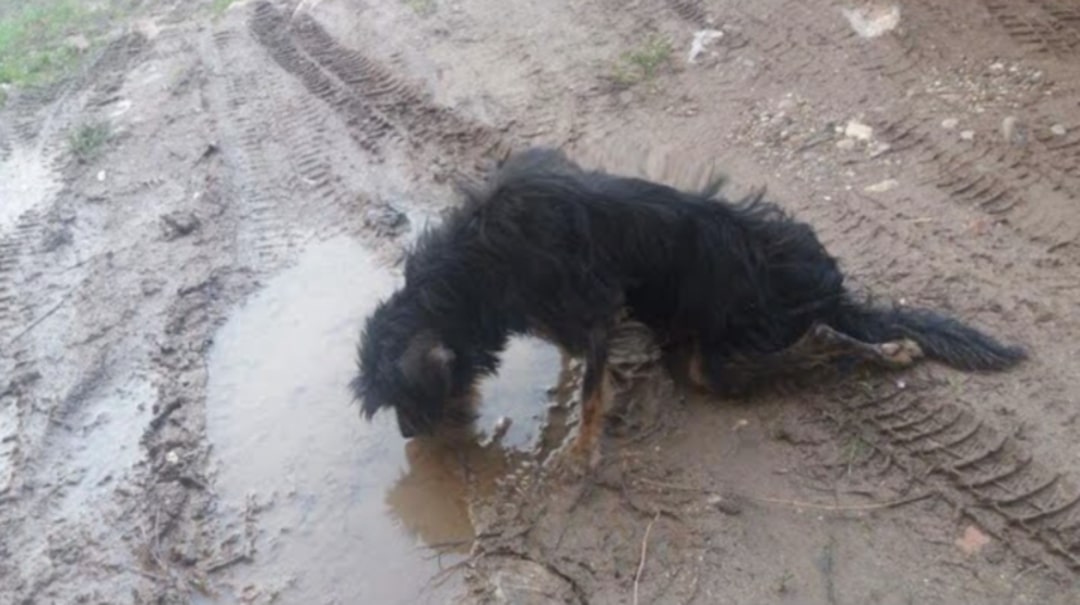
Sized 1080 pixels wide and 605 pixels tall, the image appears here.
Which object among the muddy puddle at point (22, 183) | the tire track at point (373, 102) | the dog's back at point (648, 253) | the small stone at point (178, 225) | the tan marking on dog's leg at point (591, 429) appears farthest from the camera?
the muddy puddle at point (22, 183)

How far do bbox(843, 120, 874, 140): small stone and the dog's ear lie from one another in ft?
10.4

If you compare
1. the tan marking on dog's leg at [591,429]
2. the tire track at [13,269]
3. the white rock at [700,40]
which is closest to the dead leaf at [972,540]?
the tan marking on dog's leg at [591,429]

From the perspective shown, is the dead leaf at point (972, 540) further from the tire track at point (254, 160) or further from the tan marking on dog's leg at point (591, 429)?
the tire track at point (254, 160)

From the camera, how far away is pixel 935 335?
4625 millimetres

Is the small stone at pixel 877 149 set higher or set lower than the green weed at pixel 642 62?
higher

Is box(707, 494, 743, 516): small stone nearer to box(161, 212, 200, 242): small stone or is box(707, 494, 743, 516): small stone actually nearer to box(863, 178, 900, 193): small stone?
box(863, 178, 900, 193): small stone

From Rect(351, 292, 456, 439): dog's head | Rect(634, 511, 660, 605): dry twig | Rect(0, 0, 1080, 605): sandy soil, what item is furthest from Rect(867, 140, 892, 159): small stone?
Rect(351, 292, 456, 439): dog's head

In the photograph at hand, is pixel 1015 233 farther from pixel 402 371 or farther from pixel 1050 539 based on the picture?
pixel 402 371

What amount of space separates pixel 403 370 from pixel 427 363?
11 cm

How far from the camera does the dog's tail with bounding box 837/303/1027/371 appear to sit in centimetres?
454

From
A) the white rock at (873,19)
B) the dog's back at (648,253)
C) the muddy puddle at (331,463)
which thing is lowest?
the muddy puddle at (331,463)

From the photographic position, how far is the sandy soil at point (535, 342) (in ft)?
13.9

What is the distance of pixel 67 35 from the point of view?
11531 mm

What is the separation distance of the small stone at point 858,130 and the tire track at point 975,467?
2.33 metres
